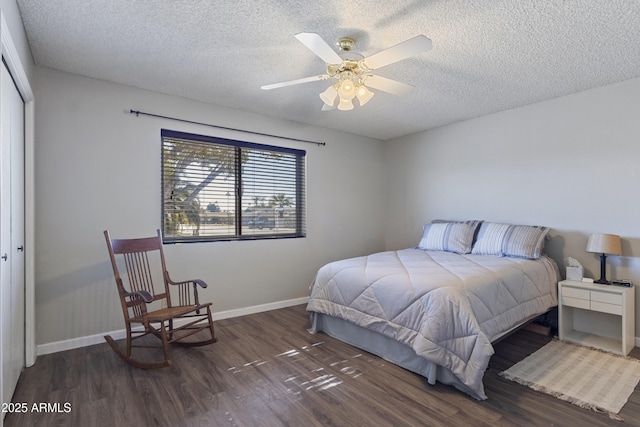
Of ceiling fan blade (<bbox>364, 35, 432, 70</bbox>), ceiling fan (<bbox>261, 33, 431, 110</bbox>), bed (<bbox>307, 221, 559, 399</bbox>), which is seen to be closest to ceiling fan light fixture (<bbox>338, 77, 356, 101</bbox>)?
ceiling fan (<bbox>261, 33, 431, 110</bbox>)

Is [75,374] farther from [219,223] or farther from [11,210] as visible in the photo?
[219,223]

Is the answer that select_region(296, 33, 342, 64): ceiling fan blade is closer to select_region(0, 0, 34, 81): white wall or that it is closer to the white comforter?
select_region(0, 0, 34, 81): white wall

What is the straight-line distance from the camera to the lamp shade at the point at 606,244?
276 centimetres

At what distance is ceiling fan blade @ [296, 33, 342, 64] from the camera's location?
179cm

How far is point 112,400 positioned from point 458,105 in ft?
13.3

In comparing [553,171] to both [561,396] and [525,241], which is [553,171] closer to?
[525,241]

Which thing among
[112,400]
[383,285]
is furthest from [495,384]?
[112,400]

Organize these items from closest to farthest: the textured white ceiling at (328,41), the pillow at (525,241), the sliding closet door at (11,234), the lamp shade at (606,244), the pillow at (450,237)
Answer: the sliding closet door at (11,234) < the textured white ceiling at (328,41) < the lamp shade at (606,244) < the pillow at (525,241) < the pillow at (450,237)

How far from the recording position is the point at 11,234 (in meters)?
2.03

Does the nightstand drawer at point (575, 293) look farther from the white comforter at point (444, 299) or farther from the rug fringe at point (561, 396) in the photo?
the rug fringe at point (561, 396)

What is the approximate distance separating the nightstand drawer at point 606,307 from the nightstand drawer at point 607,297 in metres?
0.02

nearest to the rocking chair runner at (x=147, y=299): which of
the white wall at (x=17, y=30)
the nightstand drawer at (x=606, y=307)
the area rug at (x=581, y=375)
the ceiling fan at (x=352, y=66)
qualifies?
the white wall at (x=17, y=30)

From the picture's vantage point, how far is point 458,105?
3.62 metres

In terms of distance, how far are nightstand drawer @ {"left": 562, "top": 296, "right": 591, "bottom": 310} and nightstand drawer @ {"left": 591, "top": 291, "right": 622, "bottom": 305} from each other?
0.06 m
